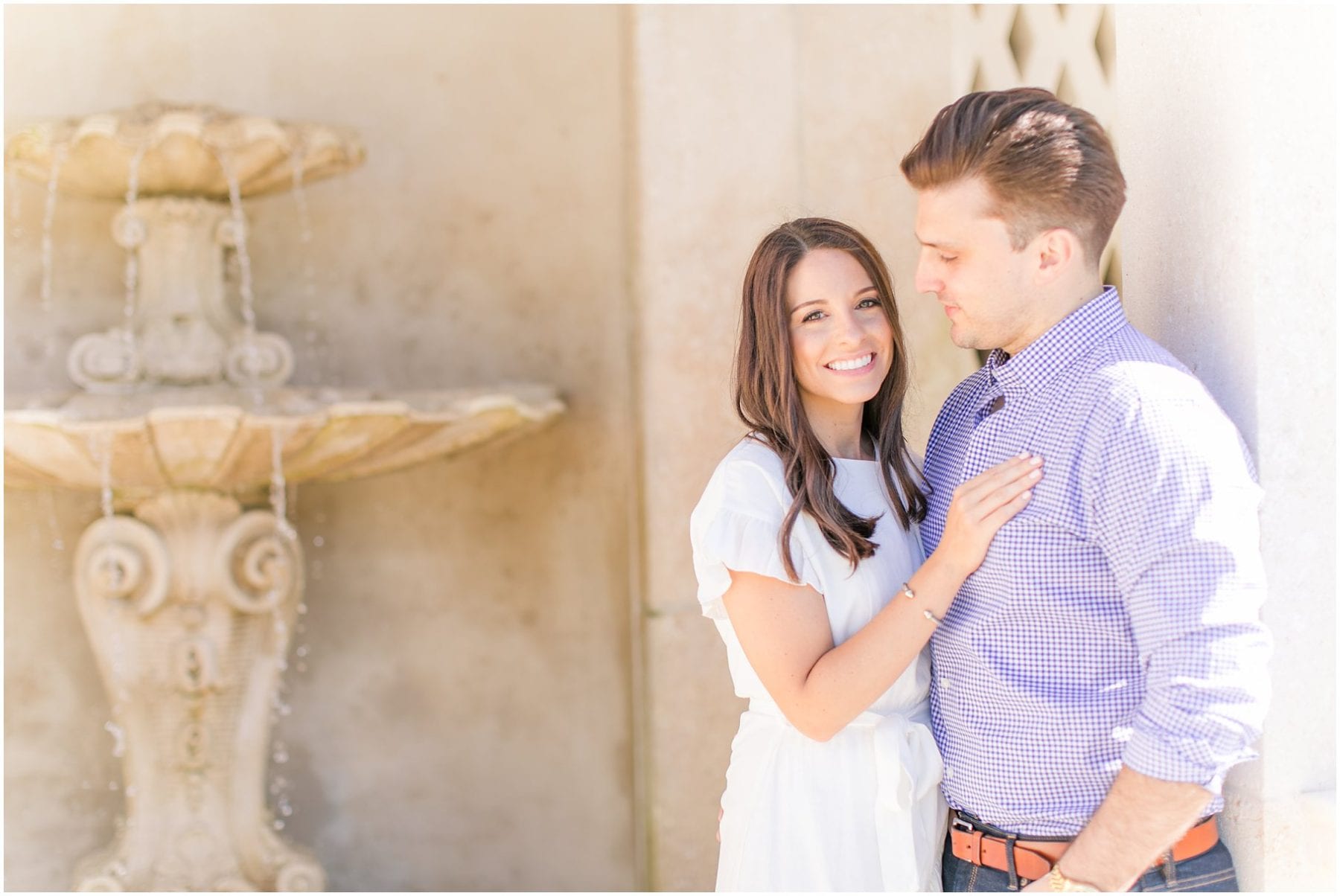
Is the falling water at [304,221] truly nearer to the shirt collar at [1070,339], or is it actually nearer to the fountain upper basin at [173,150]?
the fountain upper basin at [173,150]

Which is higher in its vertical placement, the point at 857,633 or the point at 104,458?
the point at 104,458

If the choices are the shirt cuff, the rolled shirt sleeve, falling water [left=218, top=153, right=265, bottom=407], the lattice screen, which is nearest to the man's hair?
the rolled shirt sleeve

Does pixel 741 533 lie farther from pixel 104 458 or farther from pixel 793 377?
pixel 104 458

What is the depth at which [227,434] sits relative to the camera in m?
2.97

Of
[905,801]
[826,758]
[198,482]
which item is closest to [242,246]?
[198,482]

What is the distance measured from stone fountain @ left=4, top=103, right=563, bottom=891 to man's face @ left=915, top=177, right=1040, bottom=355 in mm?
1685

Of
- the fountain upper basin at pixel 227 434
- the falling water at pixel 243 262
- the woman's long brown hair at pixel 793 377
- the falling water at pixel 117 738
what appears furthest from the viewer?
the falling water at pixel 117 738

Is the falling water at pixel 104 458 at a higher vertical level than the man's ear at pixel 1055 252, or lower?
lower

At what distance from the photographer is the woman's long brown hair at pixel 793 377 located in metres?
1.86

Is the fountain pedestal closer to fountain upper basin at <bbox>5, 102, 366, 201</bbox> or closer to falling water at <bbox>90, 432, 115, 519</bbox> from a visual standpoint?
falling water at <bbox>90, 432, 115, 519</bbox>

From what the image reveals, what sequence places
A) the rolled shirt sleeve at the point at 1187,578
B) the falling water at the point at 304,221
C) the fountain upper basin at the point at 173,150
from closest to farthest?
the rolled shirt sleeve at the point at 1187,578, the fountain upper basin at the point at 173,150, the falling water at the point at 304,221

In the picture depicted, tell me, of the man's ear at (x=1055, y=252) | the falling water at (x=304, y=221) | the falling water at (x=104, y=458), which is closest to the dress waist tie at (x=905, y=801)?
the man's ear at (x=1055, y=252)

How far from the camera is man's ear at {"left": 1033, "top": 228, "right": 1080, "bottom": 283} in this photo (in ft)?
5.31

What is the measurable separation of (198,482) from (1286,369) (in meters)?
2.49
